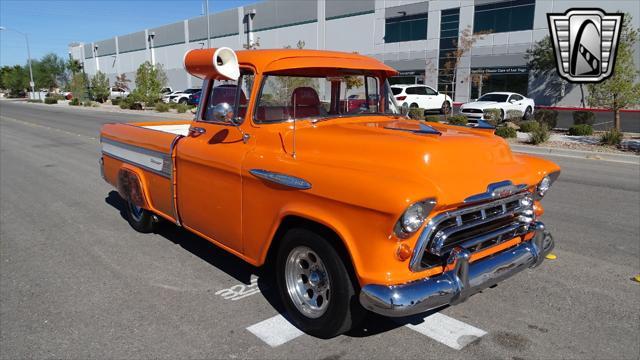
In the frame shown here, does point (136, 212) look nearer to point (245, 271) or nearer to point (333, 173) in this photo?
point (245, 271)

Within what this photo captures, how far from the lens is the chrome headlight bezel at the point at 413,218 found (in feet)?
8.84

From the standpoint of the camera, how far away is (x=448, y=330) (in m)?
3.45

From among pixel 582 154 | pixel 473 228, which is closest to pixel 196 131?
→ pixel 473 228

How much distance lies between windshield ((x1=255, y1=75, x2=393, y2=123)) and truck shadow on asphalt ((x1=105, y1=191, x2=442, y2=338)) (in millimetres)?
1457

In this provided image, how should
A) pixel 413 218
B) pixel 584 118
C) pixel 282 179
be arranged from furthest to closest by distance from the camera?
pixel 584 118, pixel 282 179, pixel 413 218

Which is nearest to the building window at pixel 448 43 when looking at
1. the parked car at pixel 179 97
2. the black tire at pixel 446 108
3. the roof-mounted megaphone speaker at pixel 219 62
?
the black tire at pixel 446 108

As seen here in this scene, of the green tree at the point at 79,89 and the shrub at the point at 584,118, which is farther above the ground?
the green tree at the point at 79,89

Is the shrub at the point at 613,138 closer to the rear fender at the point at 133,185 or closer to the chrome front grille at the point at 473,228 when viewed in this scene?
the chrome front grille at the point at 473,228

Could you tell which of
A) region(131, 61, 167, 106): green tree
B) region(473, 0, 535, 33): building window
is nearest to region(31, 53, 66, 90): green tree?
region(131, 61, 167, 106): green tree

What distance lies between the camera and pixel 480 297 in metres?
3.97

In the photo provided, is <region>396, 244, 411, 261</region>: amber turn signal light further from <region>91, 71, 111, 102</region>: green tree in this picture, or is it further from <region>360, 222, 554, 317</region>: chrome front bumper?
<region>91, 71, 111, 102</region>: green tree

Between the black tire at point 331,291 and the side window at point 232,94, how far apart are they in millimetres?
1184

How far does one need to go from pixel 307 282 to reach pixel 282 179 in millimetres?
768

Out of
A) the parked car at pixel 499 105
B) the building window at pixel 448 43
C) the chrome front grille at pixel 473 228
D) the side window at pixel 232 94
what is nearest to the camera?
the chrome front grille at pixel 473 228
